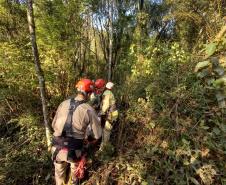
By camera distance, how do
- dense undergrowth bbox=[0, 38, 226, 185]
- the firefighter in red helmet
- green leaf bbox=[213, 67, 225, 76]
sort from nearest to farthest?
the firefighter in red helmet < dense undergrowth bbox=[0, 38, 226, 185] < green leaf bbox=[213, 67, 225, 76]

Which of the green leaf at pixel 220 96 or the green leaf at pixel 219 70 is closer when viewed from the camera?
the green leaf at pixel 220 96

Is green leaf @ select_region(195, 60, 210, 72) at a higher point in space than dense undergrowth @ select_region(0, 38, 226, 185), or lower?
higher

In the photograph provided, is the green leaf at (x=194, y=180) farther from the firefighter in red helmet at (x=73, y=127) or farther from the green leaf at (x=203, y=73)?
the green leaf at (x=203, y=73)

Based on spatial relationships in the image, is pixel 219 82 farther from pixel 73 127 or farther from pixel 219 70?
pixel 73 127

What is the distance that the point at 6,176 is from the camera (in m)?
6.07

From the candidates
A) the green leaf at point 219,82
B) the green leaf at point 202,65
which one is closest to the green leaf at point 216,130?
the green leaf at point 219,82

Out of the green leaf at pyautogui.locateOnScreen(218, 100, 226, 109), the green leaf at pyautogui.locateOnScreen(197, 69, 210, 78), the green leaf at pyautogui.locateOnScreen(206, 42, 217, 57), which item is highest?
the green leaf at pyautogui.locateOnScreen(206, 42, 217, 57)

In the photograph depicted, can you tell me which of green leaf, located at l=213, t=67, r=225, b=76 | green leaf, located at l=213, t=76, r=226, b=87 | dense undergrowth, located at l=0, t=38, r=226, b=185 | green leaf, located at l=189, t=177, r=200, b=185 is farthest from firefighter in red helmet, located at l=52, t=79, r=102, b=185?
green leaf, located at l=213, t=67, r=225, b=76

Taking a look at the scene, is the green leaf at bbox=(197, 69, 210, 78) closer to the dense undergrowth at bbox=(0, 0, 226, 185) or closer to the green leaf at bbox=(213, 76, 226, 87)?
the dense undergrowth at bbox=(0, 0, 226, 185)

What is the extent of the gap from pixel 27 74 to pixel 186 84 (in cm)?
428

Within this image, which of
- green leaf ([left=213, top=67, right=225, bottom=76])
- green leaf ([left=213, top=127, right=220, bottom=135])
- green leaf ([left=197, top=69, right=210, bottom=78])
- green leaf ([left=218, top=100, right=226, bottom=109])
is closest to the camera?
green leaf ([left=213, top=127, right=220, bottom=135])

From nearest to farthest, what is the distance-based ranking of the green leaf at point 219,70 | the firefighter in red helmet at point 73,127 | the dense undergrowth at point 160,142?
the firefighter in red helmet at point 73,127, the dense undergrowth at point 160,142, the green leaf at point 219,70

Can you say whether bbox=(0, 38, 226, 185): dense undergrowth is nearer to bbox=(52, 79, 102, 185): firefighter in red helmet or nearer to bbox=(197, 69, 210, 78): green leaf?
bbox=(197, 69, 210, 78): green leaf

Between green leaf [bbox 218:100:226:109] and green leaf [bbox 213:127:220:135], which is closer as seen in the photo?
green leaf [bbox 213:127:220:135]
